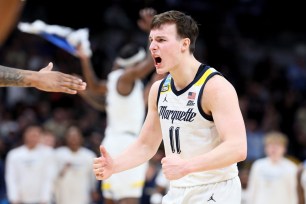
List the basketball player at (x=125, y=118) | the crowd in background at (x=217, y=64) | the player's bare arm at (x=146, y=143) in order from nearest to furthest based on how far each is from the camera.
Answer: the player's bare arm at (x=146, y=143) < the basketball player at (x=125, y=118) < the crowd in background at (x=217, y=64)

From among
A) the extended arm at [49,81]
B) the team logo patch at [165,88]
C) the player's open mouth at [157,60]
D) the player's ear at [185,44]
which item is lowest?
the team logo patch at [165,88]

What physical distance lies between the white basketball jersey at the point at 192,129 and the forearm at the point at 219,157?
1.23ft

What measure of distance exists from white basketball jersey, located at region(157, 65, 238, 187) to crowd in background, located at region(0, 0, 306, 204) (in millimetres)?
8565

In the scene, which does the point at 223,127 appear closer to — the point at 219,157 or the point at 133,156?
the point at 219,157

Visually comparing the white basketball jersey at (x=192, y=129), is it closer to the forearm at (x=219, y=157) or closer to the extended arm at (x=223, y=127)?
the extended arm at (x=223, y=127)

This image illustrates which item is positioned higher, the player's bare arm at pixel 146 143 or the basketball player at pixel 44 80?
the basketball player at pixel 44 80

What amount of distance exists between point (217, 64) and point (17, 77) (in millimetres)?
13488

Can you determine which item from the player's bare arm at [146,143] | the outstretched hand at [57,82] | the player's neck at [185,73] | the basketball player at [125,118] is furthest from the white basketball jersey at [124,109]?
the outstretched hand at [57,82]

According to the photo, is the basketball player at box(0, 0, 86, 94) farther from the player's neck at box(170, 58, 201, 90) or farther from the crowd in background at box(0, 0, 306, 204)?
the crowd in background at box(0, 0, 306, 204)

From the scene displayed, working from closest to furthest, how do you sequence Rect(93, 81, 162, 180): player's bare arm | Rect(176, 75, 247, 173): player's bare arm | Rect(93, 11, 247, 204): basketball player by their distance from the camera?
Rect(176, 75, 247, 173): player's bare arm
Rect(93, 11, 247, 204): basketball player
Rect(93, 81, 162, 180): player's bare arm

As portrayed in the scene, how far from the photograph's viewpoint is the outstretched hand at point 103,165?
466 cm

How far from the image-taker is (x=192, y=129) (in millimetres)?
4758

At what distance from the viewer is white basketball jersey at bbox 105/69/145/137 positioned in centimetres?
833

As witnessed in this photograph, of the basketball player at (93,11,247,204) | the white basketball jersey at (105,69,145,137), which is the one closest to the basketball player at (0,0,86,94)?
the basketball player at (93,11,247,204)
